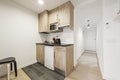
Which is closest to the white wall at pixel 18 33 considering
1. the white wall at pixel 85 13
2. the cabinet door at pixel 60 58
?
the cabinet door at pixel 60 58

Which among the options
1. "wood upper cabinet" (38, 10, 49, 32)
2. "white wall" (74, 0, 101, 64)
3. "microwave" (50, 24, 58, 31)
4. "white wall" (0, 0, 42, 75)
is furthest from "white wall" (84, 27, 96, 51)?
"white wall" (0, 0, 42, 75)

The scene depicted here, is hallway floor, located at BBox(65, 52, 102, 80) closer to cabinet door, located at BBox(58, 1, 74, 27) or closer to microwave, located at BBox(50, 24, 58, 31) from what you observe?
cabinet door, located at BBox(58, 1, 74, 27)

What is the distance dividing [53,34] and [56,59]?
4.54 ft

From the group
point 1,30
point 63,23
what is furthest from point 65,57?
point 1,30

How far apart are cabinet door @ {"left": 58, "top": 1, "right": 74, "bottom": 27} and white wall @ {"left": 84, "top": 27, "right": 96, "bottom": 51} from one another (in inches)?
210

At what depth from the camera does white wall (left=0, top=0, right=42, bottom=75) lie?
2.18 m

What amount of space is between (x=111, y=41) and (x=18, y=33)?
3.05m

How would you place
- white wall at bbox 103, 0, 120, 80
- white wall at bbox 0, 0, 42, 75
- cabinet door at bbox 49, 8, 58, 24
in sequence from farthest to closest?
cabinet door at bbox 49, 8, 58, 24 < white wall at bbox 0, 0, 42, 75 < white wall at bbox 103, 0, 120, 80

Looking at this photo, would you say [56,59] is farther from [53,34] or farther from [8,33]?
[8,33]

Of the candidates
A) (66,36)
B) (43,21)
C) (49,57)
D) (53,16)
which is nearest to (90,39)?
(66,36)

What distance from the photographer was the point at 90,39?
7.02 m

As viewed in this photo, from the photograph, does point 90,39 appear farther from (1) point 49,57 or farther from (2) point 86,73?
(1) point 49,57

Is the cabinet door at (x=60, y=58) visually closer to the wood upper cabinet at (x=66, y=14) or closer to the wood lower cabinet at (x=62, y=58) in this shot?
the wood lower cabinet at (x=62, y=58)

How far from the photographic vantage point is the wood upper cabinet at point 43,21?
300 centimetres
